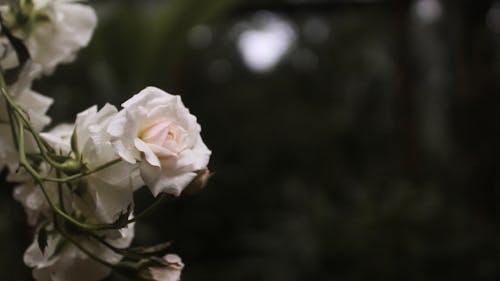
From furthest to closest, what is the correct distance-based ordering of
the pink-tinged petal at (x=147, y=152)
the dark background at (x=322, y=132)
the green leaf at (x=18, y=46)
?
1. the dark background at (x=322, y=132)
2. the green leaf at (x=18, y=46)
3. the pink-tinged petal at (x=147, y=152)

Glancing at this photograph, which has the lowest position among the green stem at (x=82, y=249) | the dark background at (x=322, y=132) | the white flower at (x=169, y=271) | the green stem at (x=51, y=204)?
the dark background at (x=322, y=132)

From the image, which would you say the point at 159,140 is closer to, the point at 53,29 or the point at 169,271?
the point at 169,271

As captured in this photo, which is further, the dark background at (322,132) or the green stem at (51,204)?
the dark background at (322,132)

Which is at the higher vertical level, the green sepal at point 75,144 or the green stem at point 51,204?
the green sepal at point 75,144

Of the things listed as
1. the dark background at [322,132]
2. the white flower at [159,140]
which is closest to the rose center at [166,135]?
the white flower at [159,140]

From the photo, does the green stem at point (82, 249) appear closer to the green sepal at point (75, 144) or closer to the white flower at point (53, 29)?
the green sepal at point (75, 144)

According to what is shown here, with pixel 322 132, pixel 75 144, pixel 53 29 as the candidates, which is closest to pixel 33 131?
pixel 75 144

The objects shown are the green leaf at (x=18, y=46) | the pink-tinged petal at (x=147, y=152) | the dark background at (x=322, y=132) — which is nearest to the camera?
the pink-tinged petal at (x=147, y=152)

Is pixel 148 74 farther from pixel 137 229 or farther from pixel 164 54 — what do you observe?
pixel 137 229
